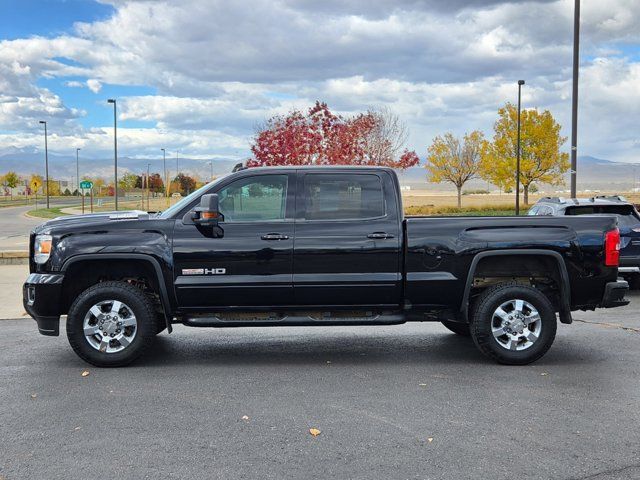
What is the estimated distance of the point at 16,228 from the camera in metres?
32.2

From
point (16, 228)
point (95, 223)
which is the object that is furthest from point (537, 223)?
point (16, 228)

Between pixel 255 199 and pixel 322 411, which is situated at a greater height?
pixel 255 199

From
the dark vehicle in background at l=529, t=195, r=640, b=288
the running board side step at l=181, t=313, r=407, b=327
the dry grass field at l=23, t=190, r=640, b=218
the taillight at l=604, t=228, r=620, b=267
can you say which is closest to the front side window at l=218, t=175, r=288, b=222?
the running board side step at l=181, t=313, r=407, b=327

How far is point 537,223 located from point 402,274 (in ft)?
4.63

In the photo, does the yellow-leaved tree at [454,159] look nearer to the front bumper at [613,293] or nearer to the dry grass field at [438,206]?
the dry grass field at [438,206]

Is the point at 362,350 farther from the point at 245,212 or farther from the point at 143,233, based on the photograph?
the point at 143,233

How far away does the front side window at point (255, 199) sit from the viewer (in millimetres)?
6820

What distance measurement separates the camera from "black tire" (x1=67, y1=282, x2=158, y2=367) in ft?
21.8

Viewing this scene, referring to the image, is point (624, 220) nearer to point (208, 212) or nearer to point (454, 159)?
point (208, 212)

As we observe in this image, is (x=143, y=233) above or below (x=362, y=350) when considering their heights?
above

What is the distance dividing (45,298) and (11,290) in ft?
20.0

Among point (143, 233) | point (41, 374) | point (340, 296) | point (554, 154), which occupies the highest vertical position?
point (554, 154)

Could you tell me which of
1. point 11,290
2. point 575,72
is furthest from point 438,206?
point 11,290

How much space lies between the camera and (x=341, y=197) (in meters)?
6.91
